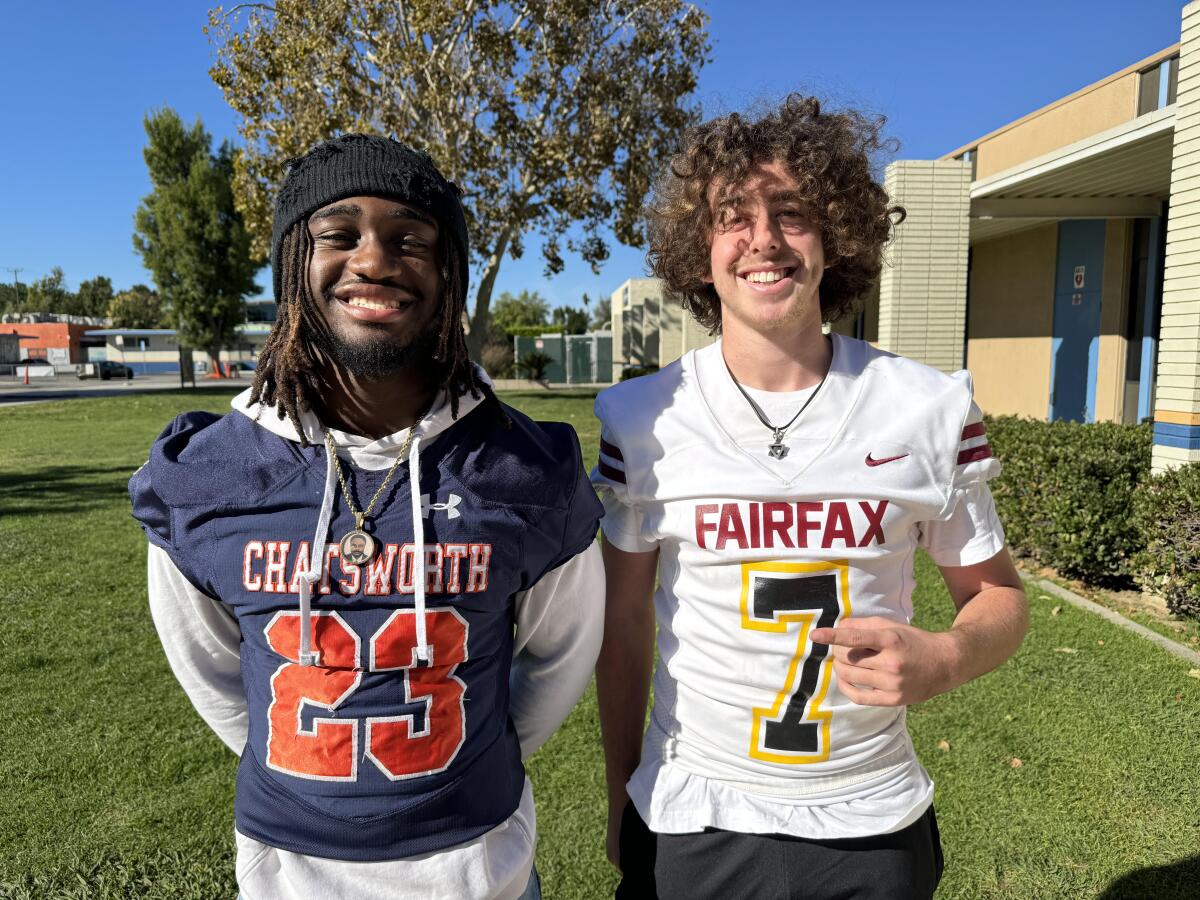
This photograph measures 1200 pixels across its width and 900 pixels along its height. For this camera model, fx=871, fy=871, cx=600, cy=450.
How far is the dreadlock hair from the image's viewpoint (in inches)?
62.6

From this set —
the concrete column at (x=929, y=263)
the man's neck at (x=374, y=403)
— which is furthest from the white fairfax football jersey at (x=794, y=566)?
the concrete column at (x=929, y=263)

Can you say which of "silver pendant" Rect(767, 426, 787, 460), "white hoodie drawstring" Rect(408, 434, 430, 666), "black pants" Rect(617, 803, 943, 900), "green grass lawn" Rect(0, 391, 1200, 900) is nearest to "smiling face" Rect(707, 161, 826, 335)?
"silver pendant" Rect(767, 426, 787, 460)

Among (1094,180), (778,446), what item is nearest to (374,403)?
(778,446)

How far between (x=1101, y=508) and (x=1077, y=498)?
16 centimetres

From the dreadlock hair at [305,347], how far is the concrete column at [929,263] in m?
9.49

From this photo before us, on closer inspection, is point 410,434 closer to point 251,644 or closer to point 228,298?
point 251,644

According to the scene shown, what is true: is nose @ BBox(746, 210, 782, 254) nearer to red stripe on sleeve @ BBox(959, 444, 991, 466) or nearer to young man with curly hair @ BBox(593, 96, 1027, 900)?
young man with curly hair @ BBox(593, 96, 1027, 900)

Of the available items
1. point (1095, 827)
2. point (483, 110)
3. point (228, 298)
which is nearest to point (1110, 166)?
point (1095, 827)

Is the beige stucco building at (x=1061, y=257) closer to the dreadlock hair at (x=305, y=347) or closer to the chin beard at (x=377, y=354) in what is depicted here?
the dreadlock hair at (x=305, y=347)

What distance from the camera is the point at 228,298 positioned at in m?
35.5

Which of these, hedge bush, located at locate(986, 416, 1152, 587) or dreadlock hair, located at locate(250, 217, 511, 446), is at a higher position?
dreadlock hair, located at locate(250, 217, 511, 446)

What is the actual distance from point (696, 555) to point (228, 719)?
103 cm

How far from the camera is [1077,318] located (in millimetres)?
12383

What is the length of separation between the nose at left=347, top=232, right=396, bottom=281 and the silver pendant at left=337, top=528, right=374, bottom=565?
0.45m
